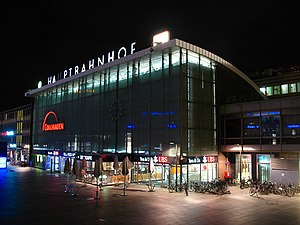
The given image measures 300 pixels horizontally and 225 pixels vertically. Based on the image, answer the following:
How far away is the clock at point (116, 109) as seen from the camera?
41.8 metres

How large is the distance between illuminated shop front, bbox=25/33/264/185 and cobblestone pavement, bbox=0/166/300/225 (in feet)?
18.9

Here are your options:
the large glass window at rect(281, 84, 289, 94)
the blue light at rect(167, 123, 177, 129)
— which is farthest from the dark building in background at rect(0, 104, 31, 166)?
the large glass window at rect(281, 84, 289, 94)

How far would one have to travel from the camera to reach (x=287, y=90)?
159 ft

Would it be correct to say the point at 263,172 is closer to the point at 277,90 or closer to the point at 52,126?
the point at 277,90

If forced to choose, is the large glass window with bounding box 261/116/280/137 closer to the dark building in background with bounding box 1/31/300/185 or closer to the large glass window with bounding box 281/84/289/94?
the dark building in background with bounding box 1/31/300/185

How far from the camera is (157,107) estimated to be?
3662cm

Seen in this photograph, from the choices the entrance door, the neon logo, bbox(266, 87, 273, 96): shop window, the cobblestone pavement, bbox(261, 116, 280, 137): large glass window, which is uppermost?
bbox(266, 87, 273, 96): shop window

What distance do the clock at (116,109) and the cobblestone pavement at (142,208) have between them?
42.6 ft

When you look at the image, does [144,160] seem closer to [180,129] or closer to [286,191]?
[180,129]

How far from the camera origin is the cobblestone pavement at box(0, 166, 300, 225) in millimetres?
18969

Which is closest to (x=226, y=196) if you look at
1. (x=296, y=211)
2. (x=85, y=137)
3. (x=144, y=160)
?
(x=296, y=211)

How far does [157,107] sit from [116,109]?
7989 mm

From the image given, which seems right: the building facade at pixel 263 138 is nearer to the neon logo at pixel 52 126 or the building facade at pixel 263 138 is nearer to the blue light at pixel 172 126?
the blue light at pixel 172 126

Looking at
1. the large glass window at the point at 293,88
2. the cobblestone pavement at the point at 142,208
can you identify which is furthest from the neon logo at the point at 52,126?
the large glass window at the point at 293,88
